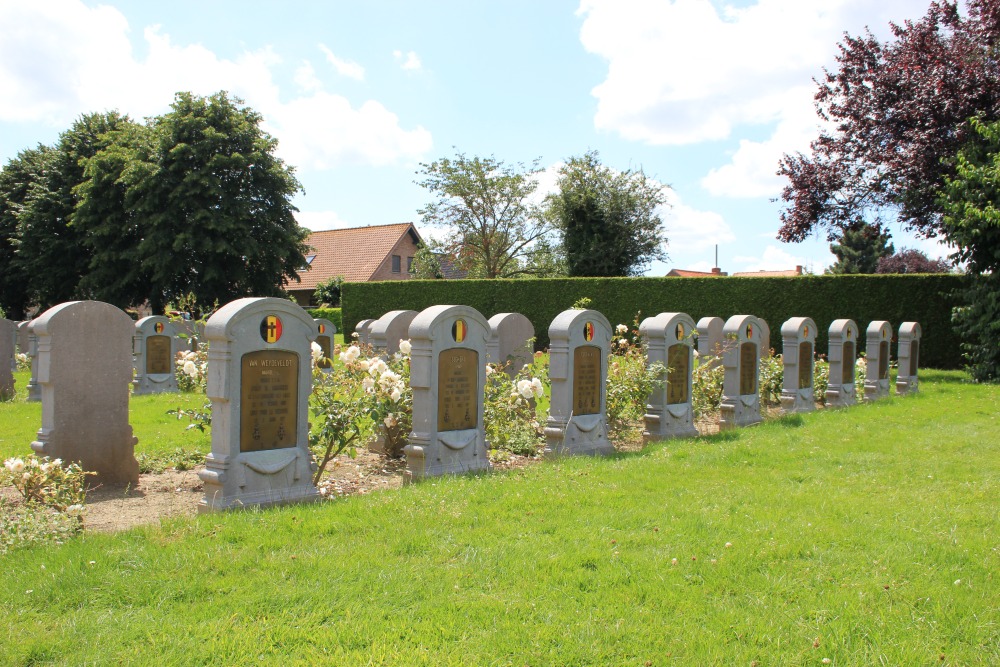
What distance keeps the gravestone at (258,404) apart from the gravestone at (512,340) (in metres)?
4.43

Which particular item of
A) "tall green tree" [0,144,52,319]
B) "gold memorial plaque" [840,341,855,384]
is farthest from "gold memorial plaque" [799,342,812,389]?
"tall green tree" [0,144,52,319]

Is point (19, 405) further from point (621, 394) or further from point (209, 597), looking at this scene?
point (209, 597)

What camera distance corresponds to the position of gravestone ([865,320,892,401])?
13250 mm

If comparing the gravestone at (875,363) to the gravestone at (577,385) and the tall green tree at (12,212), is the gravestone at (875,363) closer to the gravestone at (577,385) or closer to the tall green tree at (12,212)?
the gravestone at (577,385)

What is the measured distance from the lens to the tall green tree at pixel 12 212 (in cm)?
3114

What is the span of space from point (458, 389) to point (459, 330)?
54cm

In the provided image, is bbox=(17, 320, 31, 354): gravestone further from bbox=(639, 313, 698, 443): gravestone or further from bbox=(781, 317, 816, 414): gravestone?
bbox=(781, 317, 816, 414): gravestone

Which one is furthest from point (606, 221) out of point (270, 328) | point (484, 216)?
point (270, 328)

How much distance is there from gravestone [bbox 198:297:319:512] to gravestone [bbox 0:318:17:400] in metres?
9.64

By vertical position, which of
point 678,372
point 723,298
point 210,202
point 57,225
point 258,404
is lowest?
point 258,404

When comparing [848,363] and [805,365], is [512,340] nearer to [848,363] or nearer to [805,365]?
[805,365]

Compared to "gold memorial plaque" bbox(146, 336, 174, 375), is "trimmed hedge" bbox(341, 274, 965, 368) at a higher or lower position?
higher

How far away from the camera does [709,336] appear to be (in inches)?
521

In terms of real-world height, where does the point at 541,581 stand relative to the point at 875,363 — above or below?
below
